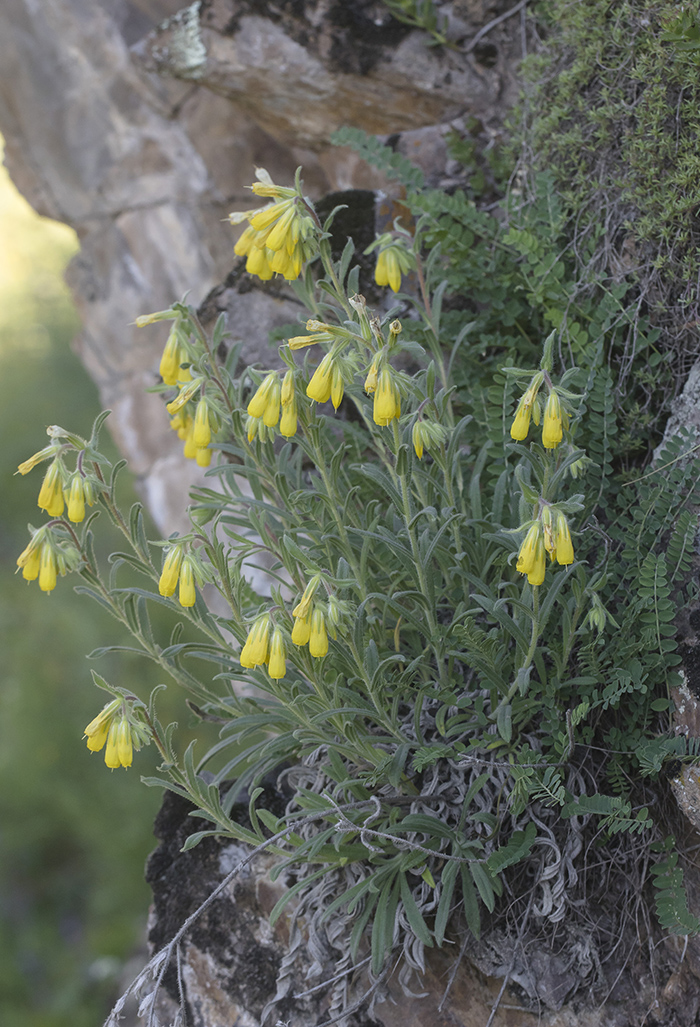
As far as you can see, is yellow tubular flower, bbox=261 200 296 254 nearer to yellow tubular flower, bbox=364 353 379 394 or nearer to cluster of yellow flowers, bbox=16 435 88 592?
yellow tubular flower, bbox=364 353 379 394

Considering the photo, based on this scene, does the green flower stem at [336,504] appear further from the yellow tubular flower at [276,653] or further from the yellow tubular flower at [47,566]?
the yellow tubular flower at [47,566]

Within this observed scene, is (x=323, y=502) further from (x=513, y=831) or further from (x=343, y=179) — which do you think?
(x=343, y=179)

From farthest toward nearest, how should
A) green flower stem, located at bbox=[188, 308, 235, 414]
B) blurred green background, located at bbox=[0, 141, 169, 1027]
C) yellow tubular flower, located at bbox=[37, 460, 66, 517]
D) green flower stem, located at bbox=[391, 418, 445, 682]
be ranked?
blurred green background, located at bbox=[0, 141, 169, 1027] → green flower stem, located at bbox=[188, 308, 235, 414] → yellow tubular flower, located at bbox=[37, 460, 66, 517] → green flower stem, located at bbox=[391, 418, 445, 682]

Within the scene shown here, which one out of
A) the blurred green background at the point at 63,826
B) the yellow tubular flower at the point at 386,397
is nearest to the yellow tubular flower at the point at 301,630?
the yellow tubular flower at the point at 386,397

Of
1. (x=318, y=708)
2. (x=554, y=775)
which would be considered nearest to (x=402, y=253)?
(x=318, y=708)

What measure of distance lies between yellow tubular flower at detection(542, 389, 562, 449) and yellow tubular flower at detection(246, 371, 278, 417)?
527 mm

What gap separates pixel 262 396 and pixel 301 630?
46 centimetres

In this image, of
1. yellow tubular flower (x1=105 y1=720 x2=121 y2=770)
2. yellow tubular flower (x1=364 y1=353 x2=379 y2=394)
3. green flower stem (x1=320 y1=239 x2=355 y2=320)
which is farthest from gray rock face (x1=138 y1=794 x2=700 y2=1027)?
green flower stem (x1=320 y1=239 x2=355 y2=320)

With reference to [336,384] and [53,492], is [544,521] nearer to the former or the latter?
[336,384]

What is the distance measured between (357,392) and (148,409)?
14.2 feet

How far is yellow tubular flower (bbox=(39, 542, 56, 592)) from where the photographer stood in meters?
1.63

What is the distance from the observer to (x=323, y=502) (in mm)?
1873

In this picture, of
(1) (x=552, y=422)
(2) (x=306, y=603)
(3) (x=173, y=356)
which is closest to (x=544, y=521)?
(1) (x=552, y=422)

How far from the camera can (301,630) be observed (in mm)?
A: 1396
